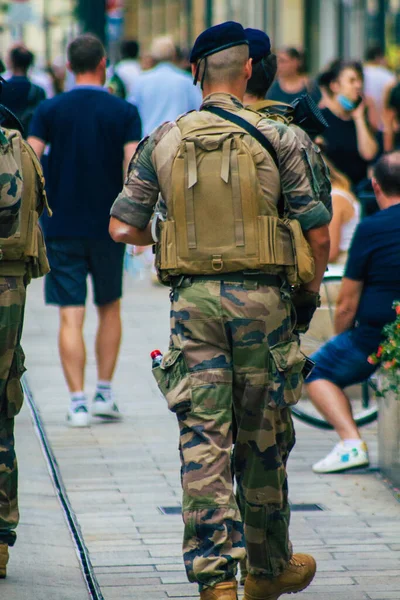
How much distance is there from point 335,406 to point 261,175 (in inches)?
98.3

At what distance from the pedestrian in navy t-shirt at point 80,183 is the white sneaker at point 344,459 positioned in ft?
5.16

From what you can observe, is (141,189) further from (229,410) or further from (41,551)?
(41,551)

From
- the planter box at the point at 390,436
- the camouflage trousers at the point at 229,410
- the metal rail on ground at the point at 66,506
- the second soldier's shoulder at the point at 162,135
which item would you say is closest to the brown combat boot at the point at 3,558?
the metal rail on ground at the point at 66,506

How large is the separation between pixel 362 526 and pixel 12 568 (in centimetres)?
152

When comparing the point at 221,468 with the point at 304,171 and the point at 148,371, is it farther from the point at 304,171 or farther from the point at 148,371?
the point at 148,371

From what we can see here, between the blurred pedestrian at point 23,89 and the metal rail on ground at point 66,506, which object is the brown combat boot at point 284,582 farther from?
the blurred pedestrian at point 23,89

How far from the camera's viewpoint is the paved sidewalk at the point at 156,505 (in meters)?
4.99

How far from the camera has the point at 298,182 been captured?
14.3 ft

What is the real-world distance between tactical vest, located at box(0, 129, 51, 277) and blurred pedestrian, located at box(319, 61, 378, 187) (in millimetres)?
6665

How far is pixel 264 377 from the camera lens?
14.4 ft

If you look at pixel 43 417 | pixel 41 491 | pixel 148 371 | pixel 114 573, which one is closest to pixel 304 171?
pixel 114 573

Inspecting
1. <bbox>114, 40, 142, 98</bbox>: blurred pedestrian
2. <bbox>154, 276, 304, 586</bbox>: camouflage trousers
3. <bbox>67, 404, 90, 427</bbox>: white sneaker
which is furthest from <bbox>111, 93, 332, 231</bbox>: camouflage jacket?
<bbox>114, 40, 142, 98</bbox>: blurred pedestrian

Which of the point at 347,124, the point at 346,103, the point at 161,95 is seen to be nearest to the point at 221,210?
the point at 346,103

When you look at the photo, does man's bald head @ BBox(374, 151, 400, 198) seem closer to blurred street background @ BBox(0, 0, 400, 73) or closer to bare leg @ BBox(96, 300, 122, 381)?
bare leg @ BBox(96, 300, 122, 381)
